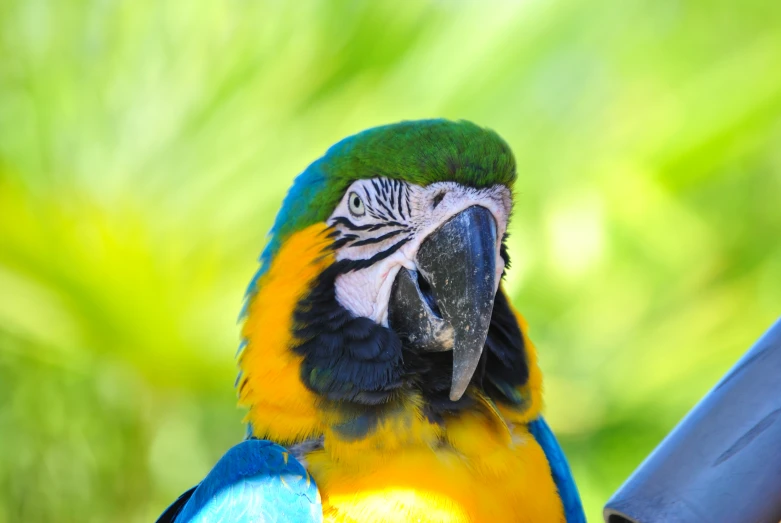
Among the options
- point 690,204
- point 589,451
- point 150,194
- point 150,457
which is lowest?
point 589,451

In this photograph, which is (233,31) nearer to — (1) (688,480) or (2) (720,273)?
(2) (720,273)

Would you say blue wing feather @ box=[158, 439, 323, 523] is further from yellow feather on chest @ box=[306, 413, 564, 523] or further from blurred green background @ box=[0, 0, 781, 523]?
blurred green background @ box=[0, 0, 781, 523]

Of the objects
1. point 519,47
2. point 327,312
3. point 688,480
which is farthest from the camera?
point 519,47

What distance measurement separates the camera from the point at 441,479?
1.52m

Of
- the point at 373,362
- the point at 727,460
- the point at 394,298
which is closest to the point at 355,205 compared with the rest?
the point at 394,298

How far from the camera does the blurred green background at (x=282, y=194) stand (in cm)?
284

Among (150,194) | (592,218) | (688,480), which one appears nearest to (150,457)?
A: (150,194)

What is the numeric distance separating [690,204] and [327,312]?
200cm

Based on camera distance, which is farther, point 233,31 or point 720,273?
point 720,273

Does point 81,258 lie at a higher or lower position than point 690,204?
higher

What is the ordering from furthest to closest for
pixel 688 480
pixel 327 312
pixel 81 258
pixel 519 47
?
pixel 519 47
pixel 81 258
pixel 327 312
pixel 688 480

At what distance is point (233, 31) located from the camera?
113 inches

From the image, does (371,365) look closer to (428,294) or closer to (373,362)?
(373,362)

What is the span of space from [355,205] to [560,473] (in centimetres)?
82
